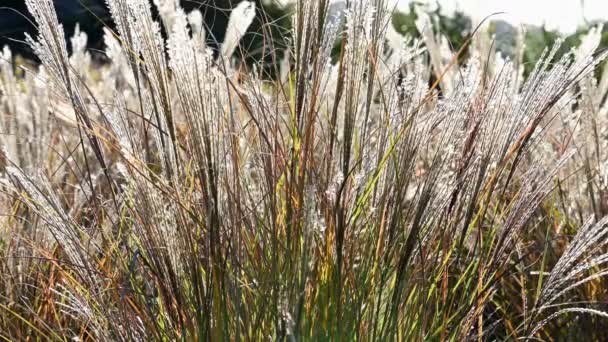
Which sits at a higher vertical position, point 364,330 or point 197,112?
point 197,112

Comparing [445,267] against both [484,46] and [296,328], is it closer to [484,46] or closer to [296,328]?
[296,328]

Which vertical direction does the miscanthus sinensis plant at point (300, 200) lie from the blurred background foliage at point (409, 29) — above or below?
above

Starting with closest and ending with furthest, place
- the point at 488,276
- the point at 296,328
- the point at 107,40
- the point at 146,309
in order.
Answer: the point at 296,328
the point at 146,309
the point at 488,276
the point at 107,40

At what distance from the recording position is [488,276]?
1.81 metres

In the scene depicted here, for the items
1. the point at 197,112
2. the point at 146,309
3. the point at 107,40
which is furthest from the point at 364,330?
the point at 107,40

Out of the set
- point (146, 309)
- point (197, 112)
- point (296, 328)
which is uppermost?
point (197, 112)

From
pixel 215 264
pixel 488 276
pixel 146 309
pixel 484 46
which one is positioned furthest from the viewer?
pixel 484 46

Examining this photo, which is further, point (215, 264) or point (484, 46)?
point (484, 46)

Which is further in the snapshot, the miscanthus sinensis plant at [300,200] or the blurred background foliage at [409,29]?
the blurred background foliage at [409,29]

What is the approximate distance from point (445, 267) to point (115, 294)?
657 millimetres

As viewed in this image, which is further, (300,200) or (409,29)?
(409,29)

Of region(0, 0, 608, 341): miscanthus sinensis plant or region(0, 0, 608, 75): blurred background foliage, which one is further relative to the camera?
region(0, 0, 608, 75): blurred background foliage

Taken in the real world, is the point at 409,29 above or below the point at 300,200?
below

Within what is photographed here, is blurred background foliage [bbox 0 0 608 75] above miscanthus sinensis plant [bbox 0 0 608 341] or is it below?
below
